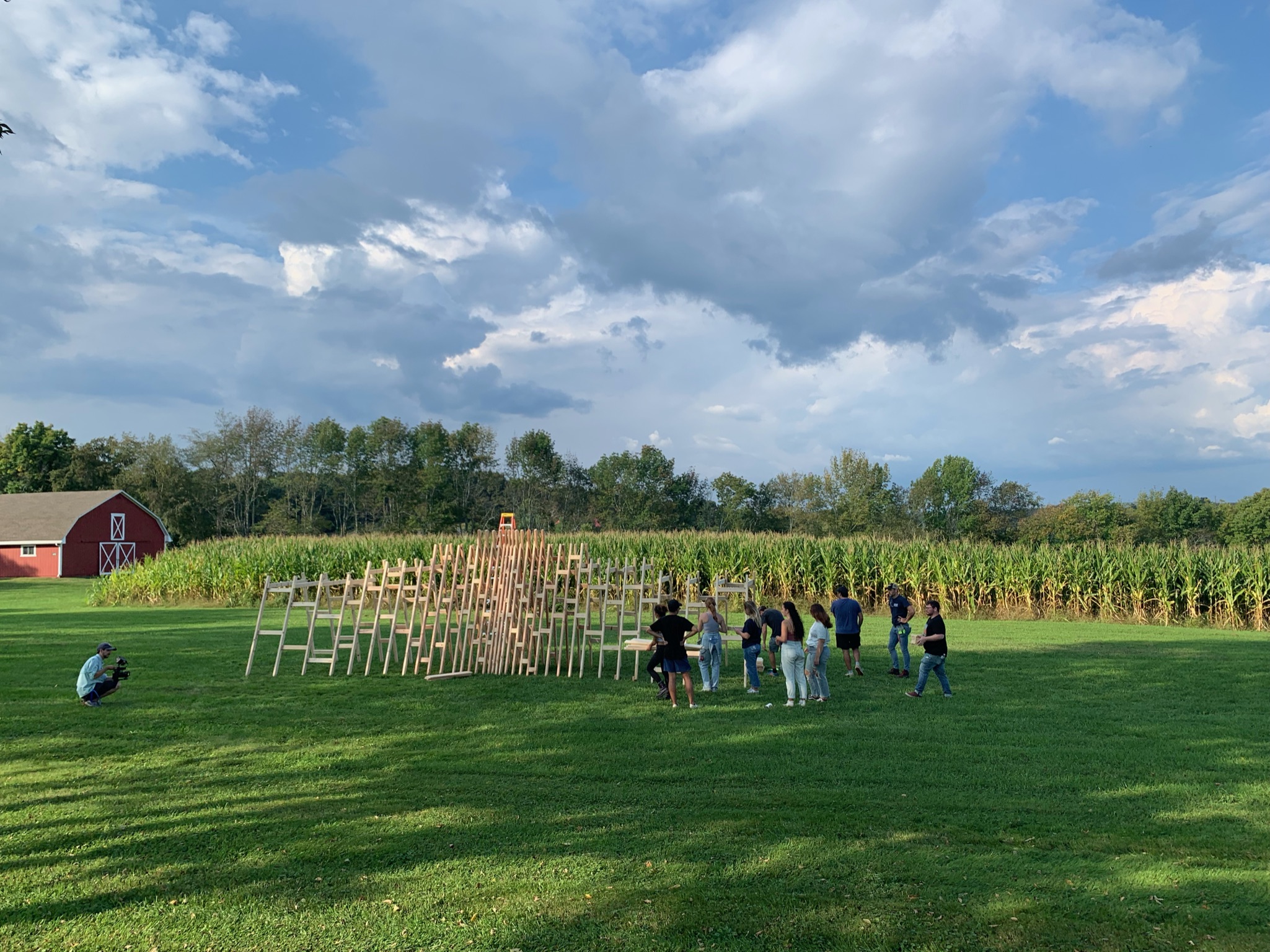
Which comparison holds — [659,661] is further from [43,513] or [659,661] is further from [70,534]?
[43,513]

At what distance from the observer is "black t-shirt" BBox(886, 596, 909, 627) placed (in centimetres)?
1357

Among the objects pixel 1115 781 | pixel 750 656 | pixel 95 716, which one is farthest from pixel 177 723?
pixel 1115 781

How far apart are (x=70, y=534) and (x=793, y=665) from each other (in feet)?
171

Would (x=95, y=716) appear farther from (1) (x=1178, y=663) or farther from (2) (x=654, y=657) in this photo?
(1) (x=1178, y=663)

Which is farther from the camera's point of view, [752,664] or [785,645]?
[752,664]

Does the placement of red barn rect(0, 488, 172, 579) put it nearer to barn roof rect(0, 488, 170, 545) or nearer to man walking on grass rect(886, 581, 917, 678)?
barn roof rect(0, 488, 170, 545)

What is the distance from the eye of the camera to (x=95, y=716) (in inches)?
412

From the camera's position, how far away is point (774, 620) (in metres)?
13.2

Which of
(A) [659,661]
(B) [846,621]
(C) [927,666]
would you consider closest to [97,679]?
(A) [659,661]

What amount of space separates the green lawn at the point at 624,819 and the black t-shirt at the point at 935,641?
0.76 m

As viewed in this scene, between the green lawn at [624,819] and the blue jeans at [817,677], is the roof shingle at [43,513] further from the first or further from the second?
the blue jeans at [817,677]

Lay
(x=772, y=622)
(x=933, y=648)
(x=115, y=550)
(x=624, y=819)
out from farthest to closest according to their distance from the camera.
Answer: (x=115, y=550) → (x=772, y=622) → (x=933, y=648) → (x=624, y=819)

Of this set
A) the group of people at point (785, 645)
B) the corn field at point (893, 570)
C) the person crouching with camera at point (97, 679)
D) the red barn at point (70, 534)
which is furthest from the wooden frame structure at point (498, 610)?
the red barn at point (70, 534)

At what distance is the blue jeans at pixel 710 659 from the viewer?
12398 mm
